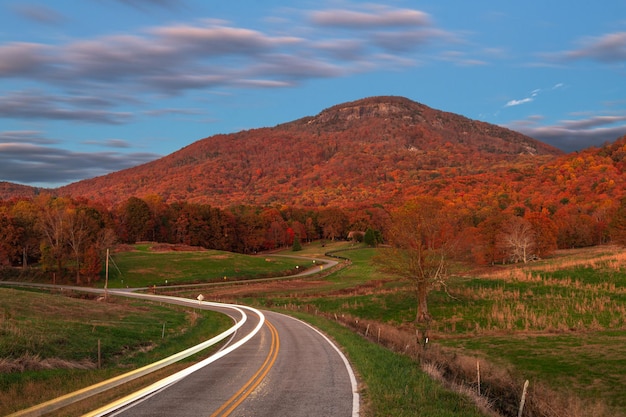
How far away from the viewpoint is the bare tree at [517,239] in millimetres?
83750

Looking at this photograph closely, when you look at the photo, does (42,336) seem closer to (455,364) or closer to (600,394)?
(455,364)

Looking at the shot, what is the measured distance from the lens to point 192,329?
35.8m

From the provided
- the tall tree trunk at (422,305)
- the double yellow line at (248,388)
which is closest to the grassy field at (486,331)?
the tall tree trunk at (422,305)

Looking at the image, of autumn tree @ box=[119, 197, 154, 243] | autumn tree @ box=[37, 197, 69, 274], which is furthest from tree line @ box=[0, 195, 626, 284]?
autumn tree @ box=[119, 197, 154, 243]

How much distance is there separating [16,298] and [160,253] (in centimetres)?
7593

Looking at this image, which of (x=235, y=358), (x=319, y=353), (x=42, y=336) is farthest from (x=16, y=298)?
(x=319, y=353)

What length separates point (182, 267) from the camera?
321ft

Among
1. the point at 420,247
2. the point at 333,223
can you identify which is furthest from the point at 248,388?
the point at 333,223

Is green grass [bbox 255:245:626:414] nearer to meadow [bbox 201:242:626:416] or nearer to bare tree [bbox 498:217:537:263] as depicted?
meadow [bbox 201:242:626:416]

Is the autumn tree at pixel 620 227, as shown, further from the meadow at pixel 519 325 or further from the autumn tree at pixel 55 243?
the autumn tree at pixel 55 243

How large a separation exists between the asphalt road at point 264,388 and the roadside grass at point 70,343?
374cm

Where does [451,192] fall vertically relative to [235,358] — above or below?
above

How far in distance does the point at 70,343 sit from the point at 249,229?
141 metres

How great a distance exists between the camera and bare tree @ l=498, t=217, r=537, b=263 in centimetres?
8375
